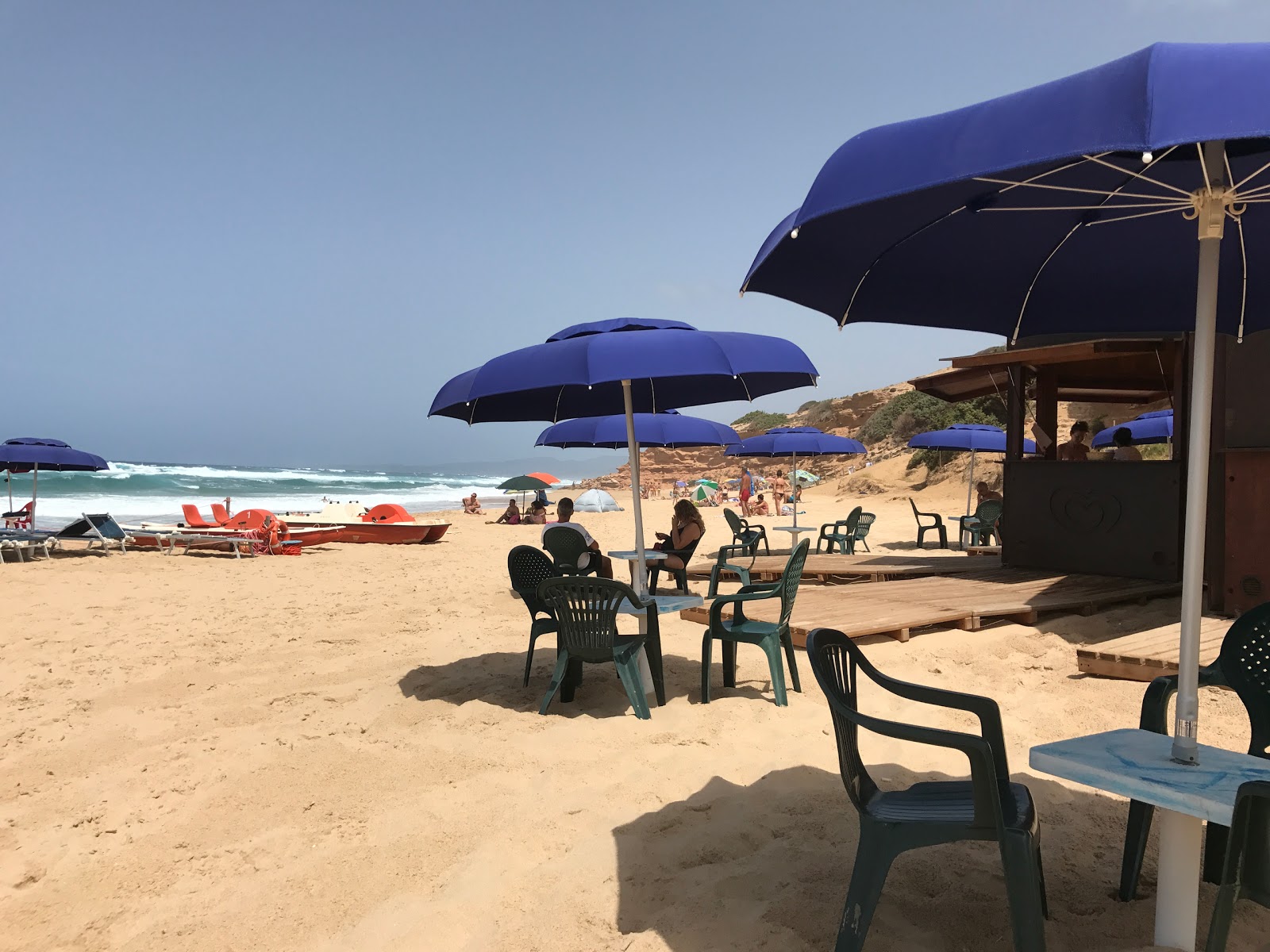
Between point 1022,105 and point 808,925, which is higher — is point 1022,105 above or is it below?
above

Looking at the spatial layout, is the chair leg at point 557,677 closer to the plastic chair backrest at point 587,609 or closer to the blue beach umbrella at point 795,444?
the plastic chair backrest at point 587,609

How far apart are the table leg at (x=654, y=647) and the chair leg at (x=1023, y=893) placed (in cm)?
268

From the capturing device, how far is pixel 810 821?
3.04m

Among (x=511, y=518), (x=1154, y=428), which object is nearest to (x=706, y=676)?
(x=1154, y=428)

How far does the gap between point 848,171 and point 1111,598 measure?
6.06 m

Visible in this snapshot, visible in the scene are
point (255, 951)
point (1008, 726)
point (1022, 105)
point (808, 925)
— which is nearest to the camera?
point (1022, 105)

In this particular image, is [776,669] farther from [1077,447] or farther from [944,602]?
[1077,447]

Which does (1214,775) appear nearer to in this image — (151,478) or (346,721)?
(346,721)

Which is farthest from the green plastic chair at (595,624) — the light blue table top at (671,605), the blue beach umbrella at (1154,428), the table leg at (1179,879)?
the blue beach umbrella at (1154,428)

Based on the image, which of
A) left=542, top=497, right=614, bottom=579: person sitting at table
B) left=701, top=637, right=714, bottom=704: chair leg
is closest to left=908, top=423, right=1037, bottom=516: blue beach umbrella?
left=542, top=497, right=614, bottom=579: person sitting at table

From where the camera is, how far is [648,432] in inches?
336

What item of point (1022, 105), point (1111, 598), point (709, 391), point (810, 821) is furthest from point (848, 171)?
point (1111, 598)

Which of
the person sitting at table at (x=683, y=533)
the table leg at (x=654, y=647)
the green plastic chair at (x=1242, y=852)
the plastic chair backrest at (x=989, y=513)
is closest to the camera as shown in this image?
the green plastic chair at (x=1242, y=852)

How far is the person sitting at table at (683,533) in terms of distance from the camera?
24.9 feet
